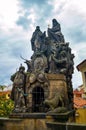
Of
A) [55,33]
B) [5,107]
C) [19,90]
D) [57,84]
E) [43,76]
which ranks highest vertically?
[55,33]

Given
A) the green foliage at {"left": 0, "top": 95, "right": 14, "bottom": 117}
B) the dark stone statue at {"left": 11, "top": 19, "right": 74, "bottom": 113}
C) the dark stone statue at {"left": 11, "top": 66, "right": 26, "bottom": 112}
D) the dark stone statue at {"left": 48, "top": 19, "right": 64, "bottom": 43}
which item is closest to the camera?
the dark stone statue at {"left": 11, "top": 19, "right": 74, "bottom": 113}

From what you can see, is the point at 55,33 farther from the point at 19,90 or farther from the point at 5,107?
the point at 5,107

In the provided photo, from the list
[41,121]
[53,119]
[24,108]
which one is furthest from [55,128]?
[24,108]

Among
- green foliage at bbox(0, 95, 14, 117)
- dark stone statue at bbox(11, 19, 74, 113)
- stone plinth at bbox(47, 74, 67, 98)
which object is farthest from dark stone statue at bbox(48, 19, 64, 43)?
green foliage at bbox(0, 95, 14, 117)

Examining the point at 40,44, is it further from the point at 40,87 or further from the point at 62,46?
the point at 40,87

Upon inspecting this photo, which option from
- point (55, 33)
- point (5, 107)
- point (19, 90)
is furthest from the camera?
point (5, 107)

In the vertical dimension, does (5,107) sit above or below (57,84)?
below

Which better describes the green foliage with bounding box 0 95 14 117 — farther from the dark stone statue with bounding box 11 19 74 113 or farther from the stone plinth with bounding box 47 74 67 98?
Result: the stone plinth with bounding box 47 74 67 98

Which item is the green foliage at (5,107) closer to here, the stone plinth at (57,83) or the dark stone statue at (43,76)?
the dark stone statue at (43,76)

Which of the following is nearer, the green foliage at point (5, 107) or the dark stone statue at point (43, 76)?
the dark stone statue at point (43, 76)

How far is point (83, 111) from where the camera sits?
3203 cm

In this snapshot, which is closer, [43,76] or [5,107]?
[43,76]

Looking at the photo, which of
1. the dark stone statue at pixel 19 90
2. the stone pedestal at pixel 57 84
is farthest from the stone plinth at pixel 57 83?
the dark stone statue at pixel 19 90

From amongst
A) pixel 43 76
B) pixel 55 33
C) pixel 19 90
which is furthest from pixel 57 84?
pixel 55 33
